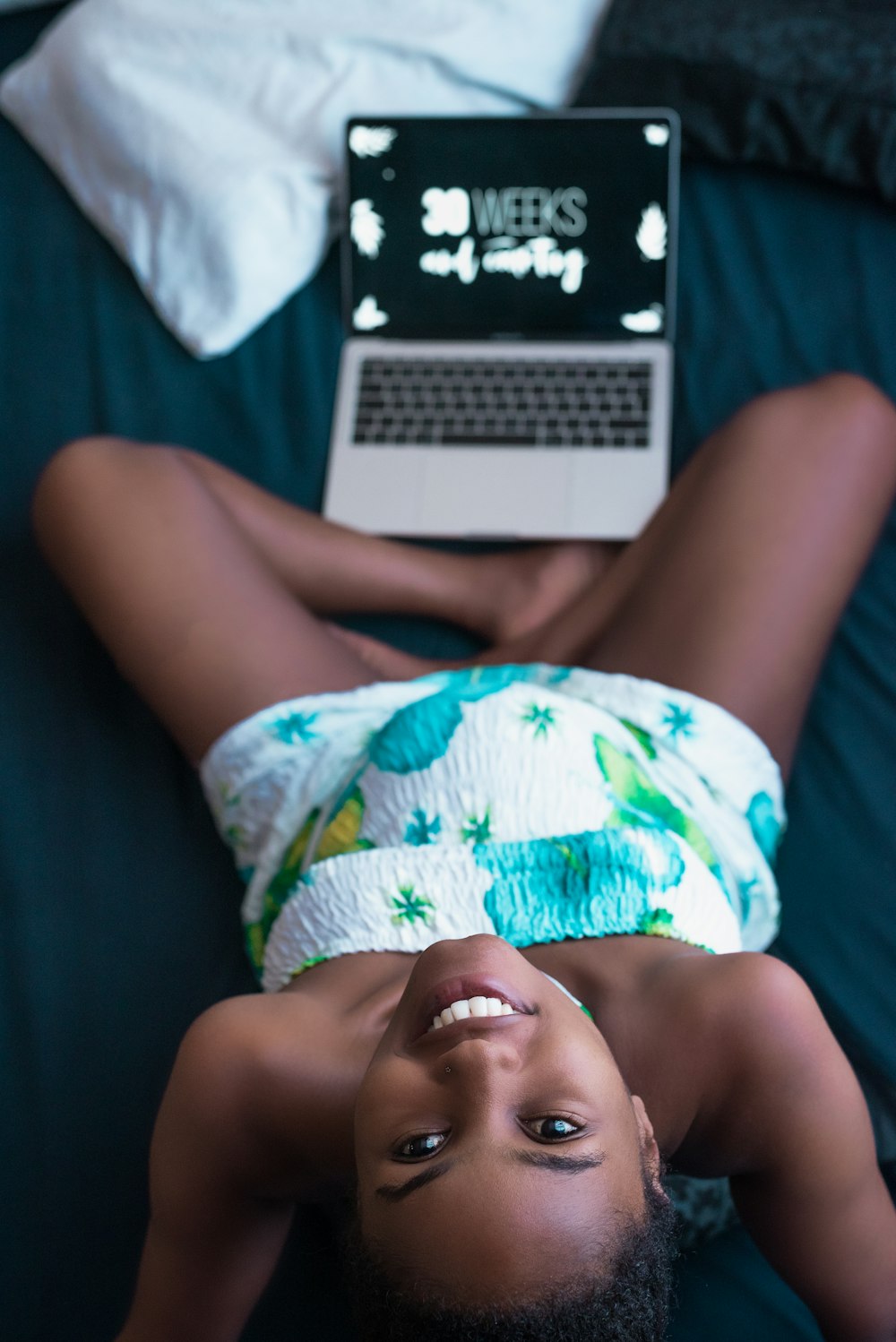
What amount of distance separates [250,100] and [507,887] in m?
1.13

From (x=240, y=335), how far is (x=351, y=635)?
45 cm

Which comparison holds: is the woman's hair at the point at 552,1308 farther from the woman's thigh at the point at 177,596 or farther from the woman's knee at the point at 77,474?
the woman's knee at the point at 77,474

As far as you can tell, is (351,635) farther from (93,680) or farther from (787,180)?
(787,180)

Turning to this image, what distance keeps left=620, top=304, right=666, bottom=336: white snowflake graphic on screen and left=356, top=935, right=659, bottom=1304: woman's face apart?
0.95 m

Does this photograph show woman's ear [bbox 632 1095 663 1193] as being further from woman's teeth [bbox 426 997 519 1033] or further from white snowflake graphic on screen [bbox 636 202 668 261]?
white snowflake graphic on screen [bbox 636 202 668 261]

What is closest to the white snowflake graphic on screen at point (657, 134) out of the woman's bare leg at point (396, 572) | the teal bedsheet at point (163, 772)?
the teal bedsheet at point (163, 772)

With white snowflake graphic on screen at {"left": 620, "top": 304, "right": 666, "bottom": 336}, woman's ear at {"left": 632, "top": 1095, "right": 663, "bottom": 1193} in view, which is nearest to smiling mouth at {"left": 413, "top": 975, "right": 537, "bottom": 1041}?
woman's ear at {"left": 632, "top": 1095, "right": 663, "bottom": 1193}

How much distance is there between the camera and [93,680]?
1.40 m

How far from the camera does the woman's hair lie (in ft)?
2.35

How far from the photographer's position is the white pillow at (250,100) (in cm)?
162

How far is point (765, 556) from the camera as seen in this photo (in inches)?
48.9

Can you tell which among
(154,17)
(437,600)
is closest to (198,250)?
(154,17)

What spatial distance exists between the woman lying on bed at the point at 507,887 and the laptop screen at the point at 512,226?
12.0 inches

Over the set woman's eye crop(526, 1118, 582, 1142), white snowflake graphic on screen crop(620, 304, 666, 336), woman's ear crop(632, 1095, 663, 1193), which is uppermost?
white snowflake graphic on screen crop(620, 304, 666, 336)
